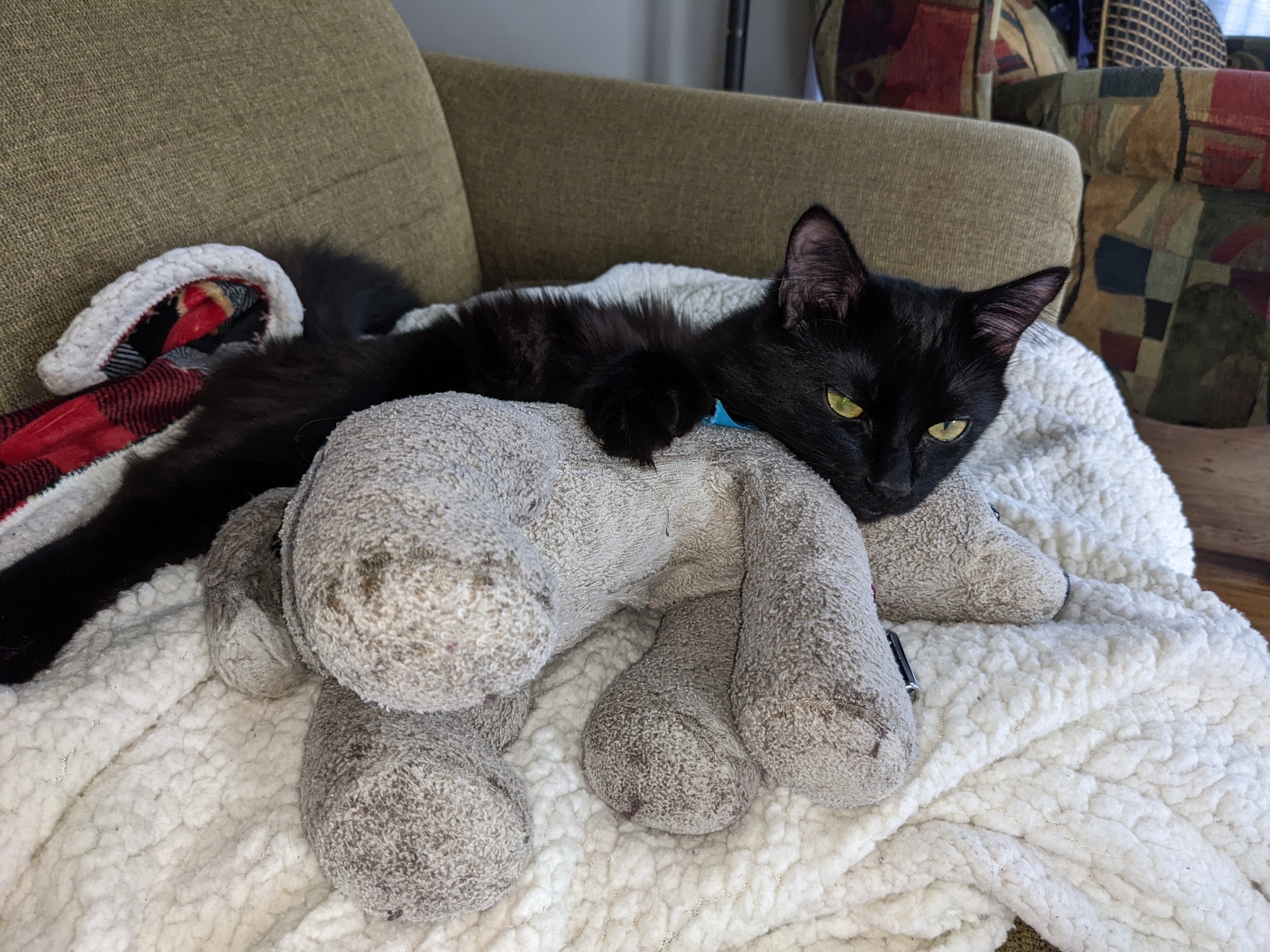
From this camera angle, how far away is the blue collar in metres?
0.89

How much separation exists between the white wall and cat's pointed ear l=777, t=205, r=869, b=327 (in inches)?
80.2

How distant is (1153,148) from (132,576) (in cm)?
244

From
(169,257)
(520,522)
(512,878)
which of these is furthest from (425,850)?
(169,257)

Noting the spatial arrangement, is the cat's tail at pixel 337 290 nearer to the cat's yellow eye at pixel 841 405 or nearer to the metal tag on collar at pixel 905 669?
the cat's yellow eye at pixel 841 405

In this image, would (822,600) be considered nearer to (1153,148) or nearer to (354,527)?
(354,527)

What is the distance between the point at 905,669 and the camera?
2.48 ft

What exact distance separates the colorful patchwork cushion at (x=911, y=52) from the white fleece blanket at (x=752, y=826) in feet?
6.28

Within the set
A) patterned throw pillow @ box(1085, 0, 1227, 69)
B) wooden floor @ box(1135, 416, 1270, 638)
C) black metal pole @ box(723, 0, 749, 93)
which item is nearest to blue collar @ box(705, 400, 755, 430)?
wooden floor @ box(1135, 416, 1270, 638)

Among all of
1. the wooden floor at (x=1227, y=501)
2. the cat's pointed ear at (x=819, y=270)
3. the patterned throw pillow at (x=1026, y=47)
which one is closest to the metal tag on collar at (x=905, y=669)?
the cat's pointed ear at (x=819, y=270)

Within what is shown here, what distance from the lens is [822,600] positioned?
2.15 ft

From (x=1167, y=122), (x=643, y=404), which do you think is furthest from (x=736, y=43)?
(x=643, y=404)

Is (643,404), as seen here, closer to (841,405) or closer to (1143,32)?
(841,405)

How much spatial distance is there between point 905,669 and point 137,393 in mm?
910

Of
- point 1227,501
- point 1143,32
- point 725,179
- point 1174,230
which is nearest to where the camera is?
point 725,179
